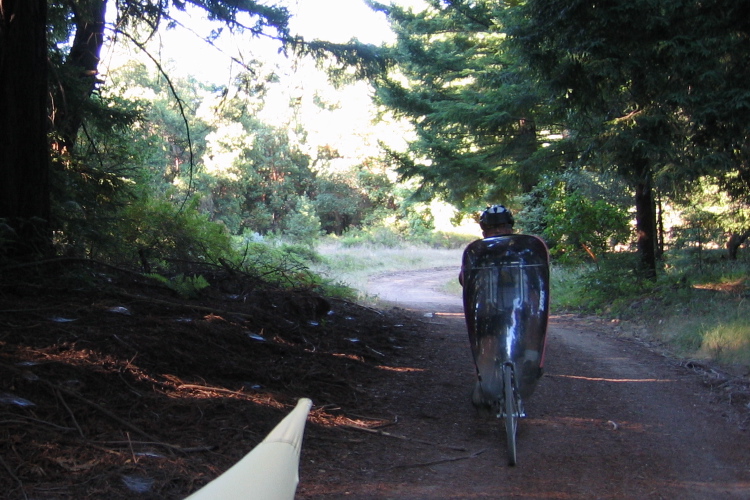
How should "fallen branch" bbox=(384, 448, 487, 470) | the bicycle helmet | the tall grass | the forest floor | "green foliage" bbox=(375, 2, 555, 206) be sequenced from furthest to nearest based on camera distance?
the tall grass → "green foliage" bbox=(375, 2, 555, 206) → the bicycle helmet → "fallen branch" bbox=(384, 448, 487, 470) → the forest floor

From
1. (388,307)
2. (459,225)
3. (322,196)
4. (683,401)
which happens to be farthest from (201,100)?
(683,401)

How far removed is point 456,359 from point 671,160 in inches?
188

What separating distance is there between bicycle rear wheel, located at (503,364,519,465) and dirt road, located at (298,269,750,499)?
5.4 inches

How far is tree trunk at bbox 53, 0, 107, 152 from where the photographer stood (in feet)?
31.0

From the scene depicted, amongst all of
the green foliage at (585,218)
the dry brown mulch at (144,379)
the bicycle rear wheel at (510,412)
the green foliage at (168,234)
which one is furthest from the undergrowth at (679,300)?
the green foliage at (168,234)

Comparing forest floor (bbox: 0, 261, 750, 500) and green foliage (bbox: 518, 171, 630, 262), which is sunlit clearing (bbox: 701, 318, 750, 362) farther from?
green foliage (bbox: 518, 171, 630, 262)

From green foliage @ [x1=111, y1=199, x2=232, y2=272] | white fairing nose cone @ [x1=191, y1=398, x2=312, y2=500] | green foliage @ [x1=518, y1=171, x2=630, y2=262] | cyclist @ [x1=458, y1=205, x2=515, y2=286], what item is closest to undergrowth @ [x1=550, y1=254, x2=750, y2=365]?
green foliage @ [x1=518, y1=171, x2=630, y2=262]

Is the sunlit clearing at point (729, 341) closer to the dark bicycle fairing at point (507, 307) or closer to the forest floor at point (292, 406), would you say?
→ the forest floor at point (292, 406)

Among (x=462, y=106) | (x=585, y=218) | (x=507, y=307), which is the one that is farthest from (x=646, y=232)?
(x=507, y=307)

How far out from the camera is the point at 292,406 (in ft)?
20.1

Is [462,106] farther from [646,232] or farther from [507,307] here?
[507,307]

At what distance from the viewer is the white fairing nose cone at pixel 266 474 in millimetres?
1606

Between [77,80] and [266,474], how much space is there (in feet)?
31.8

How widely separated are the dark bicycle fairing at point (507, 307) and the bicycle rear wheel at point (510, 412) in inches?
7.9
